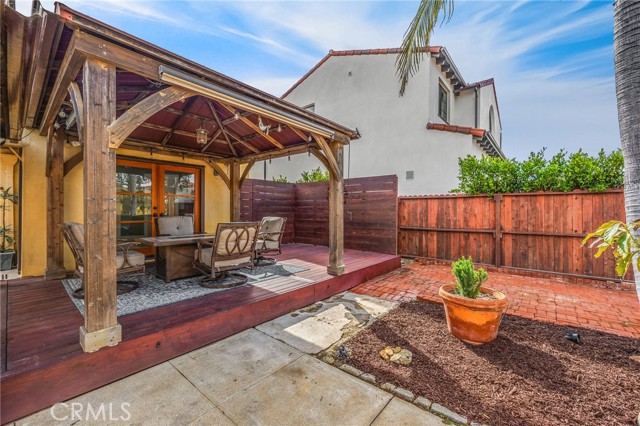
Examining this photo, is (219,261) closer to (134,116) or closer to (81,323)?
(81,323)

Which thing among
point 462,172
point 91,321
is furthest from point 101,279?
point 462,172

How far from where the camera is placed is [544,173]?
17.1 ft

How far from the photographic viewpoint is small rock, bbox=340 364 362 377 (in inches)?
90.6

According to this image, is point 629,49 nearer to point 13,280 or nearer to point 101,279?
point 101,279

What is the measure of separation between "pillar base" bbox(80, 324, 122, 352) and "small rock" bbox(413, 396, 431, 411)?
2401mm

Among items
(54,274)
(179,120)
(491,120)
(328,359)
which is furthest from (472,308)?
(491,120)

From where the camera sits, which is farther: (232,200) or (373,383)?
(232,200)

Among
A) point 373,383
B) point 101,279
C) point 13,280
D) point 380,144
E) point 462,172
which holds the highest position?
point 380,144

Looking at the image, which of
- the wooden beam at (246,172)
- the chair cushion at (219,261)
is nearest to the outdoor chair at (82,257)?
the chair cushion at (219,261)

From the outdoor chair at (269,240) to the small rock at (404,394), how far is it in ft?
11.9

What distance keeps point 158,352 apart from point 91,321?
613mm

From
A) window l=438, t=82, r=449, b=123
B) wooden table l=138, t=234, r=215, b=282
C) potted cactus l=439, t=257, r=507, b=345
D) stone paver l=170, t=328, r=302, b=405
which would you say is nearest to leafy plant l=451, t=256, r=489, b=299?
potted cactus l=439, t=257, r=507, b=345

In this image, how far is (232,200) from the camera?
6773 mm

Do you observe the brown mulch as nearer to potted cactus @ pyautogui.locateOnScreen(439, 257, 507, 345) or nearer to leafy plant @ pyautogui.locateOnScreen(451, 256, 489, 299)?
potted cactus @ pyautogui.locateOnScreen(439, 257, 507, 345)
